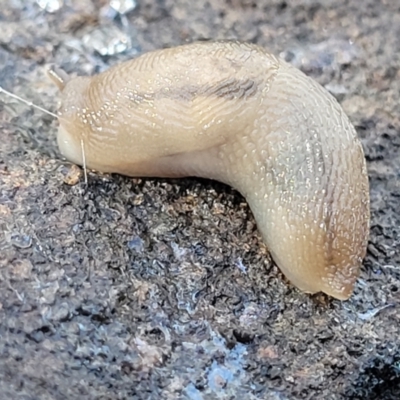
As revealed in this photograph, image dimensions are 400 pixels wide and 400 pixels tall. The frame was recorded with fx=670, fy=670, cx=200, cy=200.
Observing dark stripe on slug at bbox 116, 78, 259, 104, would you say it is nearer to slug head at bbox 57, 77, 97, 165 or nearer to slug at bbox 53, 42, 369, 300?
slug at bbox 53, 42, 369, 300

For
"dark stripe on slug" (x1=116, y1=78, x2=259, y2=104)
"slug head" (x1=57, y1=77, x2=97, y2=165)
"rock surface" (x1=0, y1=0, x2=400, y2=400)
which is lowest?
"rock surface" (x1=0, y1=0, x2=400, y2=400)

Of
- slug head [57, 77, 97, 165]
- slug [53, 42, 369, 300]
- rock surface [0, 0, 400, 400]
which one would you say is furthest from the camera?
slug head [57, 77, 97, 165]

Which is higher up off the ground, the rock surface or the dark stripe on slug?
the dark stripe on slug

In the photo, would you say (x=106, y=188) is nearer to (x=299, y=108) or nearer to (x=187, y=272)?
(x=187, y=272)

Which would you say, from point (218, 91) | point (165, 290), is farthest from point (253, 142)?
point (165, 290)

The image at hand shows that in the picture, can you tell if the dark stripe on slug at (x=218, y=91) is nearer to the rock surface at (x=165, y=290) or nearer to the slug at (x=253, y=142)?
the slug at (x=253, y=142)

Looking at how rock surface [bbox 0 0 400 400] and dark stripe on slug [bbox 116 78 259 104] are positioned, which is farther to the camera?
dark stripe on slug [bbox 116 78 259 104]

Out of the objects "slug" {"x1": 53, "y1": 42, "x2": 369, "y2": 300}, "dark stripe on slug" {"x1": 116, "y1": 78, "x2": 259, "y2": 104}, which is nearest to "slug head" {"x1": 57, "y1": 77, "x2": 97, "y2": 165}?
"slug" {"x1": 53, "y1": 42, "x2": 369, "y2": 300}

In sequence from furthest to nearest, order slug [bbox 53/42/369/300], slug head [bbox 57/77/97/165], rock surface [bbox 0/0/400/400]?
slug head [bbox 57/77/97/165] → slug [bbox 53/42/369/300] → rock surface [bbox 0/0/400/400]

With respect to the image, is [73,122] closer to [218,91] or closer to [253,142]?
[218,91]
